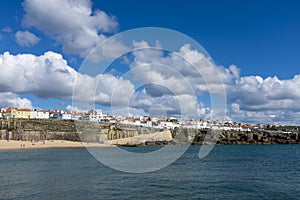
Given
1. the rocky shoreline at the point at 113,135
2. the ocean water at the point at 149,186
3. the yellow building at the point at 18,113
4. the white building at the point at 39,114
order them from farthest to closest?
1. the white building at the point at 39,114
2. the yellow building at the point at 18,113
3. the rocky shoreline at the point at 113,135
4. the ocean water at the point at 149,186

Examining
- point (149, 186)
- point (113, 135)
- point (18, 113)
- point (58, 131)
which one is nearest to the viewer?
point (149, 186)

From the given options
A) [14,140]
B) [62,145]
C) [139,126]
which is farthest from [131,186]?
[139,126]

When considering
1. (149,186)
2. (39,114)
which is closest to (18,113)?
(39,114)

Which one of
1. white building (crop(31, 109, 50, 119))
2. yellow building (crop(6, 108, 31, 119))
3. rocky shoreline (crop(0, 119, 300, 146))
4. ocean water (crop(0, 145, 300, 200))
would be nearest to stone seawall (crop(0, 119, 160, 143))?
rocky shoreline (crop(0, 119, 300, 146))

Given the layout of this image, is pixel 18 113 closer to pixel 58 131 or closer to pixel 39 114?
pixel 39 114

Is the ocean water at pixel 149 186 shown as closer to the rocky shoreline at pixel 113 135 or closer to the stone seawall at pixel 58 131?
the stone seawall at pixel 58 131

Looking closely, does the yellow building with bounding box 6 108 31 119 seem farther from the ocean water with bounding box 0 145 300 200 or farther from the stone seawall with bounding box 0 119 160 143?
the ocean water with bounding box 0 145 300 200

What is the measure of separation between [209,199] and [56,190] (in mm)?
12661

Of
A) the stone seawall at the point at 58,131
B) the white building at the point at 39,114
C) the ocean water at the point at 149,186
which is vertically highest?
the white building at the point at 39,114

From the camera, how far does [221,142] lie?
5679 inches

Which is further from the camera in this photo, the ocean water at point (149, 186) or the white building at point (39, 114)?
the white building at point (39, 114)

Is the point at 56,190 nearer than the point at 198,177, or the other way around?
the point at 56,190

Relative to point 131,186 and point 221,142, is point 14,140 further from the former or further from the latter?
point 131,186

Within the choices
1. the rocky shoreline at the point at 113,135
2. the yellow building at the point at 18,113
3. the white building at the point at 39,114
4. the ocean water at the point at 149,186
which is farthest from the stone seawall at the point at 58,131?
the ocean water at the point at 149,186
